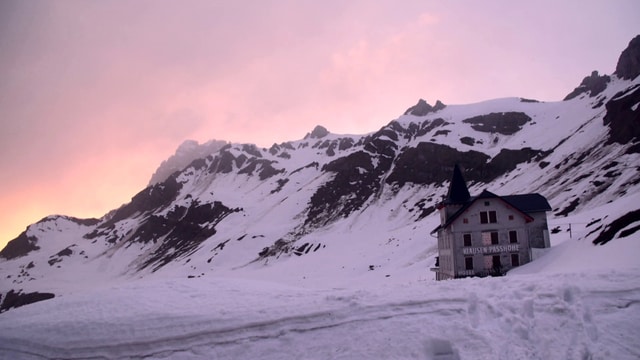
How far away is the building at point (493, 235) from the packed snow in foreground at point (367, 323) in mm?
21036

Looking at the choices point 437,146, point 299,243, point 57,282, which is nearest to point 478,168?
point 437,146

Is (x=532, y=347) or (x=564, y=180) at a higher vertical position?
(x=564, y=180)

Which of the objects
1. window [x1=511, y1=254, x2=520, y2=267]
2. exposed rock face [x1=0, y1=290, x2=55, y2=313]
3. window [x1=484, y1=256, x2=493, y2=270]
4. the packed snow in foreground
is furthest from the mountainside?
the packed snow in foreground

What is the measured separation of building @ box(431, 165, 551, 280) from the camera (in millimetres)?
35938

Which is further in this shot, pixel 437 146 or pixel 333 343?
pixel 437 146

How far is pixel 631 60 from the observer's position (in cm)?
12444

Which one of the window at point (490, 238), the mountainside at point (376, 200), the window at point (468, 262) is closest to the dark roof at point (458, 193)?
the window at point (490, 238)

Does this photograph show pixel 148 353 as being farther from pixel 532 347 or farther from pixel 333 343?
pixel 532 347

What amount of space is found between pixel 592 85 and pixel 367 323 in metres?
170

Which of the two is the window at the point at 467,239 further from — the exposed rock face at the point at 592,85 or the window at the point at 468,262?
the exposed rock face at the point at 592,85

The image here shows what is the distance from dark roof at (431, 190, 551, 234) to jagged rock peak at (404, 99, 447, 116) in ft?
507

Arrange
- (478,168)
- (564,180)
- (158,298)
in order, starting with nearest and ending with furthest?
(158,298) → (564,180) → (478,168)

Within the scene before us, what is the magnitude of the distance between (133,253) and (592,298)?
150 metres

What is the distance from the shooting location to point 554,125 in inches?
4985
